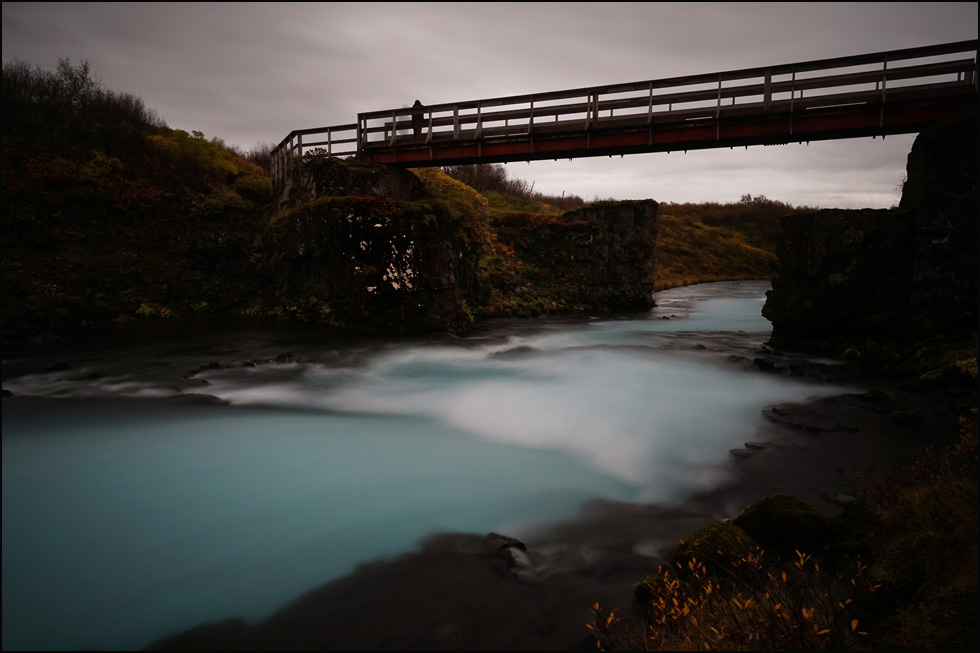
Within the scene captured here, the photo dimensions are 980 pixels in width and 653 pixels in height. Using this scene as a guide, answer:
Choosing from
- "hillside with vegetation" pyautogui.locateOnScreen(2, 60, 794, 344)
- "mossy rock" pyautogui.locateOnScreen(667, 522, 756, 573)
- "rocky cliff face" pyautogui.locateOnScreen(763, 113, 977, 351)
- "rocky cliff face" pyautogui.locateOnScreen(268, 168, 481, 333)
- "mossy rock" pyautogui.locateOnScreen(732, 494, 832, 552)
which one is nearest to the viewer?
"mossy rock" pyautogui.locateOnScreen(667, 522, 756, 573)

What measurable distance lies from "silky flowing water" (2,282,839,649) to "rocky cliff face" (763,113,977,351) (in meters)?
2.80

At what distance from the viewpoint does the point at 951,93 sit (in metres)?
12.3

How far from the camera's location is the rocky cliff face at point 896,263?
10797 mm

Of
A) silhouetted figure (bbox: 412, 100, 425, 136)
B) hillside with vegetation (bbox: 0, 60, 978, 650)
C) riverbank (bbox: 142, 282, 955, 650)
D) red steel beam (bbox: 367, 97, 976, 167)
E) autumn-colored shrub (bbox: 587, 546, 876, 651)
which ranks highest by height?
silhouetted figure (bbox: 412, 100, 425, 136)

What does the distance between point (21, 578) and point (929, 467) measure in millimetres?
7804

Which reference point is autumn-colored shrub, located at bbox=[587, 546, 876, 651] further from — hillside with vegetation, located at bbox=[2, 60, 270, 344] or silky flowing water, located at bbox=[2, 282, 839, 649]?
hillside with vegetation, located at bbox=[2, 60, 270, 344]

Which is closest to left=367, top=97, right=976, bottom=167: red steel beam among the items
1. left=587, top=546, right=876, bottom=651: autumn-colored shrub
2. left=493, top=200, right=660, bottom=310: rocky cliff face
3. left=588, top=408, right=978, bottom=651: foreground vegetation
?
left=493, top=200, right=660, bottom=310: rocky cliff face

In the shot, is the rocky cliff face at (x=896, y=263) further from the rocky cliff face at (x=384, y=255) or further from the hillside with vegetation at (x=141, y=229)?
the hillside with vegetation at (x=141, y=229)

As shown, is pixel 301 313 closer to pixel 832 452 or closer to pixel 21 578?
pixel 21 578

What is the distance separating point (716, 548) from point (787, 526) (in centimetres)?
89

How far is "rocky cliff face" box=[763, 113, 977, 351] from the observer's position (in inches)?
425

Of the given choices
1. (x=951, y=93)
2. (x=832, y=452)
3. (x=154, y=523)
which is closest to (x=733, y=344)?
(x=951, y=93)

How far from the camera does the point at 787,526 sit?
452cm

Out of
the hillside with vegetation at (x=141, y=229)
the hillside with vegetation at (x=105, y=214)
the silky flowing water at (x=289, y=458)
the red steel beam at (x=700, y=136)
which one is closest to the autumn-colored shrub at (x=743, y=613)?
the silky flowing water at (x=289, y=458)
